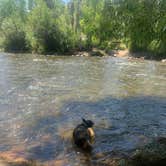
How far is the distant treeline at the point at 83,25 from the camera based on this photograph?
32.3 feet

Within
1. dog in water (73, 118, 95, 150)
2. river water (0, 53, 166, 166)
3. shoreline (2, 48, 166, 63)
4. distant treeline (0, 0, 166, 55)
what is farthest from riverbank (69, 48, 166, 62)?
dog in water (73, 118, 95, 150)

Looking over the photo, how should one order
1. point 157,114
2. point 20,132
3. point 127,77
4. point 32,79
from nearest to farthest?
point 20,132 < point 157,114 < point 32,79 < point 127,77

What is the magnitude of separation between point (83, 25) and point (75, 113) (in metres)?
4.63

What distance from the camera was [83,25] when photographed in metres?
11.3

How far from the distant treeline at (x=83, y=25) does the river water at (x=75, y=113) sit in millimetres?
2774

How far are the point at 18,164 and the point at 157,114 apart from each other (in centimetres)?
780

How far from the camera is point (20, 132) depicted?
470 inches

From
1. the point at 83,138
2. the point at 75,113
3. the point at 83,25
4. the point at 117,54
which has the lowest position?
the point at 117,54

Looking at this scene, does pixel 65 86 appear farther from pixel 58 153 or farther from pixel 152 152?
pixel 152 152

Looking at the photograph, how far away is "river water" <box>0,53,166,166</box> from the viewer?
404 inches

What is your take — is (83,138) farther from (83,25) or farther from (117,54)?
(117,54)

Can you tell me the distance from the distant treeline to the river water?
9.10 ft

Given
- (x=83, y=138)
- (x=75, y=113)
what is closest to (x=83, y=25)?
(x=83, y=138)

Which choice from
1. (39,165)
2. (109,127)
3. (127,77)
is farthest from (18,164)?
(127,77)
